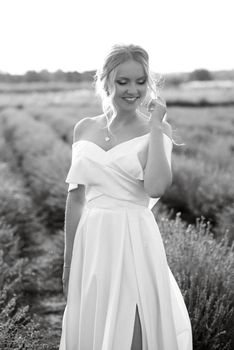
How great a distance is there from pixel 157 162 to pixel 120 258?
1.60 feet

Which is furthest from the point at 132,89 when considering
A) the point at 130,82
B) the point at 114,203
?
the point at 114,203

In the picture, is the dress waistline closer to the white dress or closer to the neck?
the white dress

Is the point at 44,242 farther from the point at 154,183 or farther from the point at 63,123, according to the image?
the point at 63,123

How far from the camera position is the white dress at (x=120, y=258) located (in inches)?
104

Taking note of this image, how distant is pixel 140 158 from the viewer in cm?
262

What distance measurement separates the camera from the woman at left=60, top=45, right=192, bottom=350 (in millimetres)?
2619

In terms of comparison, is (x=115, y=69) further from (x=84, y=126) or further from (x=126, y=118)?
(x=84, y=126)

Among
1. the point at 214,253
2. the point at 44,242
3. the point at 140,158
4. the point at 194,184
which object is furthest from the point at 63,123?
the point at 140,158

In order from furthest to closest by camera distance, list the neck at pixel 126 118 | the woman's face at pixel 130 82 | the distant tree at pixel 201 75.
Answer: the distant tree at pixel 201 75 → the neck at pixel 126 118 → the woman's face at pixel 130 82

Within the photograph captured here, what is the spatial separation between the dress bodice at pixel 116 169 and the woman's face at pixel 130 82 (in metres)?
0.19

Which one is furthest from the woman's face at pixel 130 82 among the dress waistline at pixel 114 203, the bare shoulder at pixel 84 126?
the dress waistline at pixel 114 203

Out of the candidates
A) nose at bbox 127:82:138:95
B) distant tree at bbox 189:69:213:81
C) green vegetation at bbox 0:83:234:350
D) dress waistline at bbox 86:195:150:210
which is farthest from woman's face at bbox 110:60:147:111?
distant tree at bbox 189:69:213:81

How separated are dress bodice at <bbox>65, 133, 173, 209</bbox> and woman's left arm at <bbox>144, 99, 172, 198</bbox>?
0.26 ft

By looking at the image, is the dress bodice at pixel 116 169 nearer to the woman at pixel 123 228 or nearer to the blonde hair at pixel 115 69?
the woman at pixel 123 228
